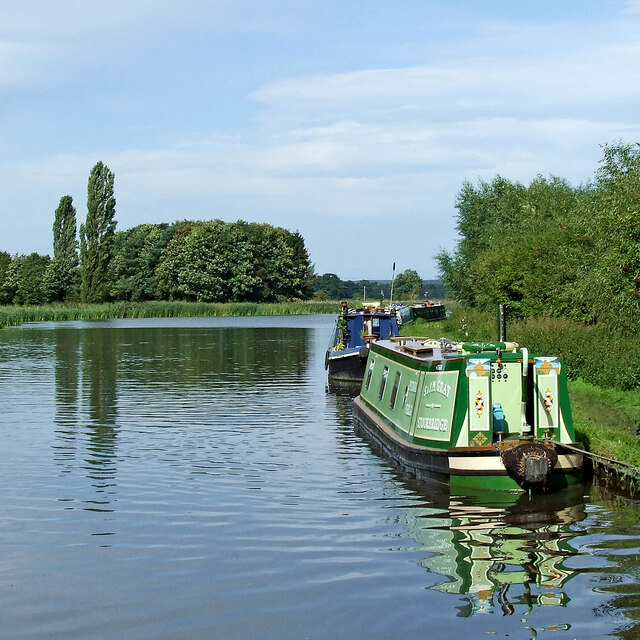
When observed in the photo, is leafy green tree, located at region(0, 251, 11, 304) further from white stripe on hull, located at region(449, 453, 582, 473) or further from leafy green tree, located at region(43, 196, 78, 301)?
white stripe on hull, located at region(449, 453, 582, 473)

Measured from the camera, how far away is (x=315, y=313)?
110 m

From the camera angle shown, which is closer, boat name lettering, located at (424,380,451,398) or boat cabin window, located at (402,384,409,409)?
boat name lettering, located at (424,380,451,398)

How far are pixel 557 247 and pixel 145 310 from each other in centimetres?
6148

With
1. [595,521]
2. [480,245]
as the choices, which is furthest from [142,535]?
[480,245]

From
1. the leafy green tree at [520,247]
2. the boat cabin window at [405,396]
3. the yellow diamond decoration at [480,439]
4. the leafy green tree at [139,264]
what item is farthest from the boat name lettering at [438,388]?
the leafy green tree at [139,264]

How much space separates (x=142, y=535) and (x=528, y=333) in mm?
17849

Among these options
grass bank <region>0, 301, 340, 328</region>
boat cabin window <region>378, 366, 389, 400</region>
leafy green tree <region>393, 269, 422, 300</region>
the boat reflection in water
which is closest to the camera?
the boat reflection in water

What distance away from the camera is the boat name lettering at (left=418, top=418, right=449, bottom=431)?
14.9 m

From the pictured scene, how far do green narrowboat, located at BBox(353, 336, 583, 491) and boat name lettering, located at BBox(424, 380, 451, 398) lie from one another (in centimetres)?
2

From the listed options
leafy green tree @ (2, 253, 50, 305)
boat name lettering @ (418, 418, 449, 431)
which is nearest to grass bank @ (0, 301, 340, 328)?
leafy green tree @ (2, 253, 50, 305)

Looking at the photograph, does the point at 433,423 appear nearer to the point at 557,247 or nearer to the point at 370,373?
the point at 370,373

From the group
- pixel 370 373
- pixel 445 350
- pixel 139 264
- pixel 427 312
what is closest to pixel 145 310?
pixel 139 264

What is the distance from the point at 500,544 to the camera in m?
11.8

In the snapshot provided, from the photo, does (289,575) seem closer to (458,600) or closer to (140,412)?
(458,600)
